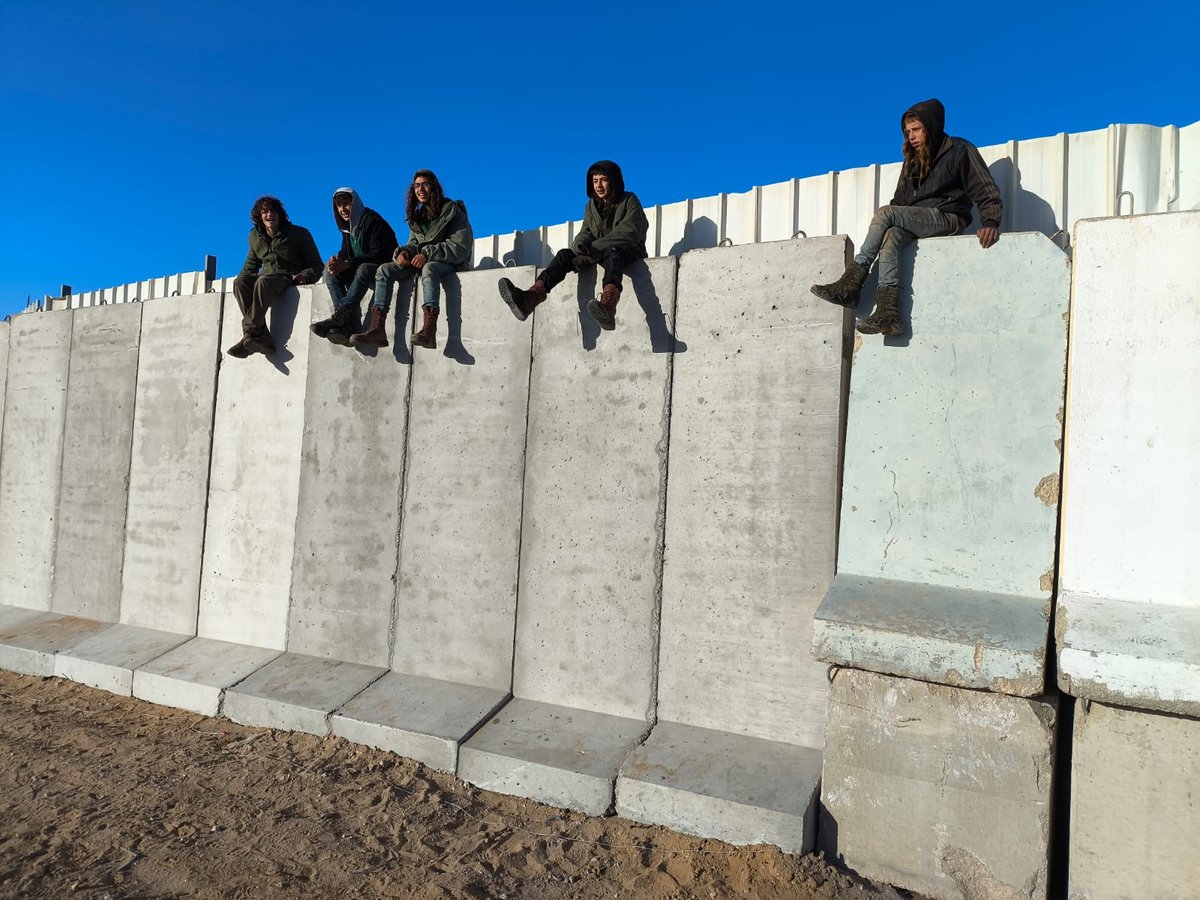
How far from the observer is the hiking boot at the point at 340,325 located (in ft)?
16.9

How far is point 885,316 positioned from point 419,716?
11.1 ft

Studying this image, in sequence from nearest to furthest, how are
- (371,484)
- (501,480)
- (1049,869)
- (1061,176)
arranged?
(1049,869) < (1061,176) < (501,480) < (371,484)

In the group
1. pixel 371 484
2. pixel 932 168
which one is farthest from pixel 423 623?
pixel 932 168

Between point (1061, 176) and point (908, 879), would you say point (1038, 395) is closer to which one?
point (1061, 176)

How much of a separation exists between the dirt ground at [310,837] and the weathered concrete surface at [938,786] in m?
0.20

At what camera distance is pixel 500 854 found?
3457 mm

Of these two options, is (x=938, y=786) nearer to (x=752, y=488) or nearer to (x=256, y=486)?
(x=752, y=488)

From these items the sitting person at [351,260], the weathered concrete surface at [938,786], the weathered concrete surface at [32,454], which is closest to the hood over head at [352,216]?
the sitting person at [351,260]

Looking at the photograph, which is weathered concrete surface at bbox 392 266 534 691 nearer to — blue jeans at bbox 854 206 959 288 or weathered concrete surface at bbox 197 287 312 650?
weathered concrete surface at bbox 197 287 312 650

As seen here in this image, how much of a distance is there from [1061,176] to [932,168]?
2.26ft

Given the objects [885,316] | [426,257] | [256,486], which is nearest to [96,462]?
[256,486]

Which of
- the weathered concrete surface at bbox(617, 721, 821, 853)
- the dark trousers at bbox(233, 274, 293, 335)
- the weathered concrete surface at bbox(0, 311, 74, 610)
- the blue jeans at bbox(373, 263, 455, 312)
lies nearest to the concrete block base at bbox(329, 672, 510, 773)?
the weathered concrete surface at bbox(617, 721, 821, 853)

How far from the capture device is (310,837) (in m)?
3.55

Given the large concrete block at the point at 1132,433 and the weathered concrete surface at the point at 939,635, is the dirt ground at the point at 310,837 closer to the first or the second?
the weathered concrete surface at the point at 939,635
